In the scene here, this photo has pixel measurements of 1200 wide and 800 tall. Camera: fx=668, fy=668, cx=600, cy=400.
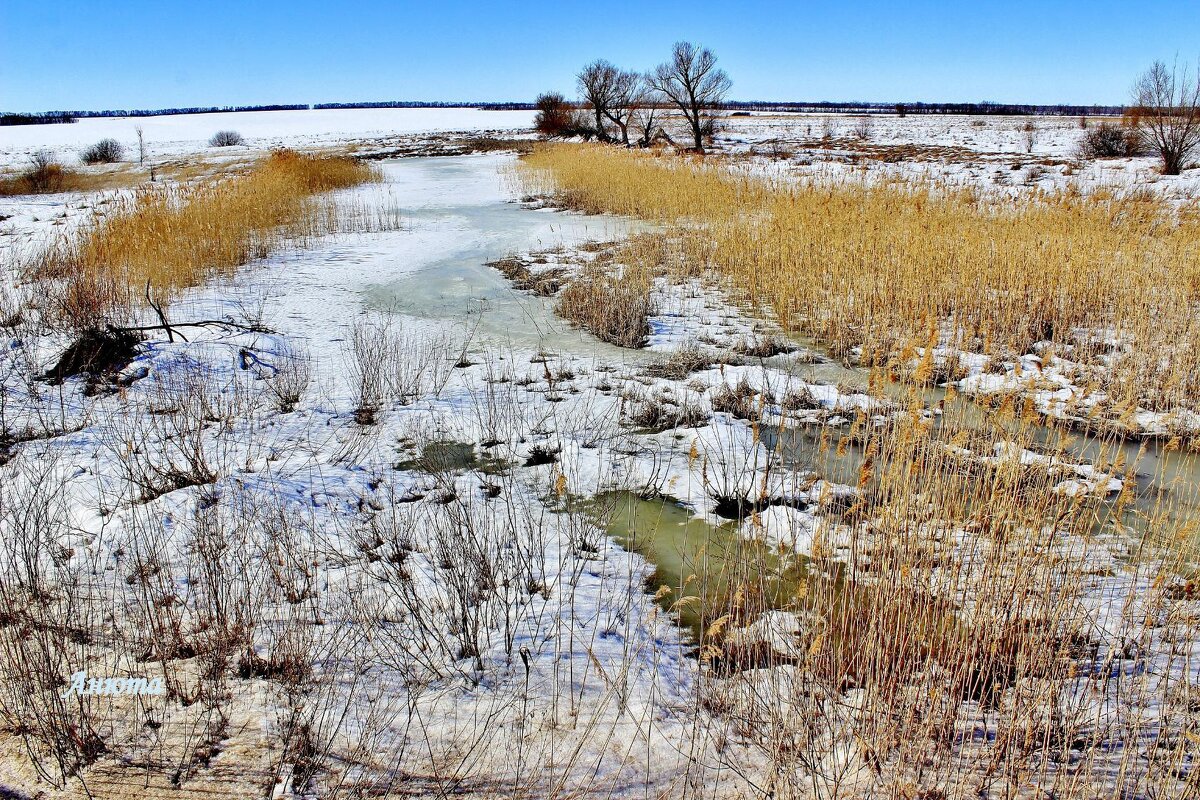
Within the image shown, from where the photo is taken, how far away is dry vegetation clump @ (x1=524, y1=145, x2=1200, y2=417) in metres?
6.46

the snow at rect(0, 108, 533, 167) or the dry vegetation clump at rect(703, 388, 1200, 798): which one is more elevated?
the snow at rect(0, 108, 533, 167)

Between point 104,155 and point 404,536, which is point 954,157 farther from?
point 104,155

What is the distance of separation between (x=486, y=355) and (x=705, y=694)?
16.2ft

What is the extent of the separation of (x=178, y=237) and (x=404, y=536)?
9018 millimetres

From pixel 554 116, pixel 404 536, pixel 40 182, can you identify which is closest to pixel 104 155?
pixel 40 182

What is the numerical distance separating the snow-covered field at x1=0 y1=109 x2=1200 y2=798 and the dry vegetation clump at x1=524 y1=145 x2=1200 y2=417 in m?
0.88

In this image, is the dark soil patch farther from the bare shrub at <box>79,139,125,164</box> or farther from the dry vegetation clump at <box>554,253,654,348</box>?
the bare shrub at <box>79,139,125,164</box>

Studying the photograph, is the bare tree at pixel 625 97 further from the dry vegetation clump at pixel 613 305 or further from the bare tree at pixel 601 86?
the dry vegetation clump at pixel 613 305

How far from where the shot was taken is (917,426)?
138 inches

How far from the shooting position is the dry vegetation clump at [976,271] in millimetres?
6461

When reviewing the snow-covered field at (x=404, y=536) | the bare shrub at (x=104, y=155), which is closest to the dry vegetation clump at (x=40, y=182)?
the bare shrub at (x=104, y=155)

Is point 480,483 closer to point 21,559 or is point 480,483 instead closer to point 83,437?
point 21,559

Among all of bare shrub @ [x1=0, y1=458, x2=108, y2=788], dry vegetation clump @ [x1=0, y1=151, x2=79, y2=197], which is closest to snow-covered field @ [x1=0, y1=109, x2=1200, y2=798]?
bare shrub @ [x1=0, y1=458, x2=108, y2=788]

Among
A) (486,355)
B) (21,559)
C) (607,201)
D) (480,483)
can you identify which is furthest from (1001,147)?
(21,559)
